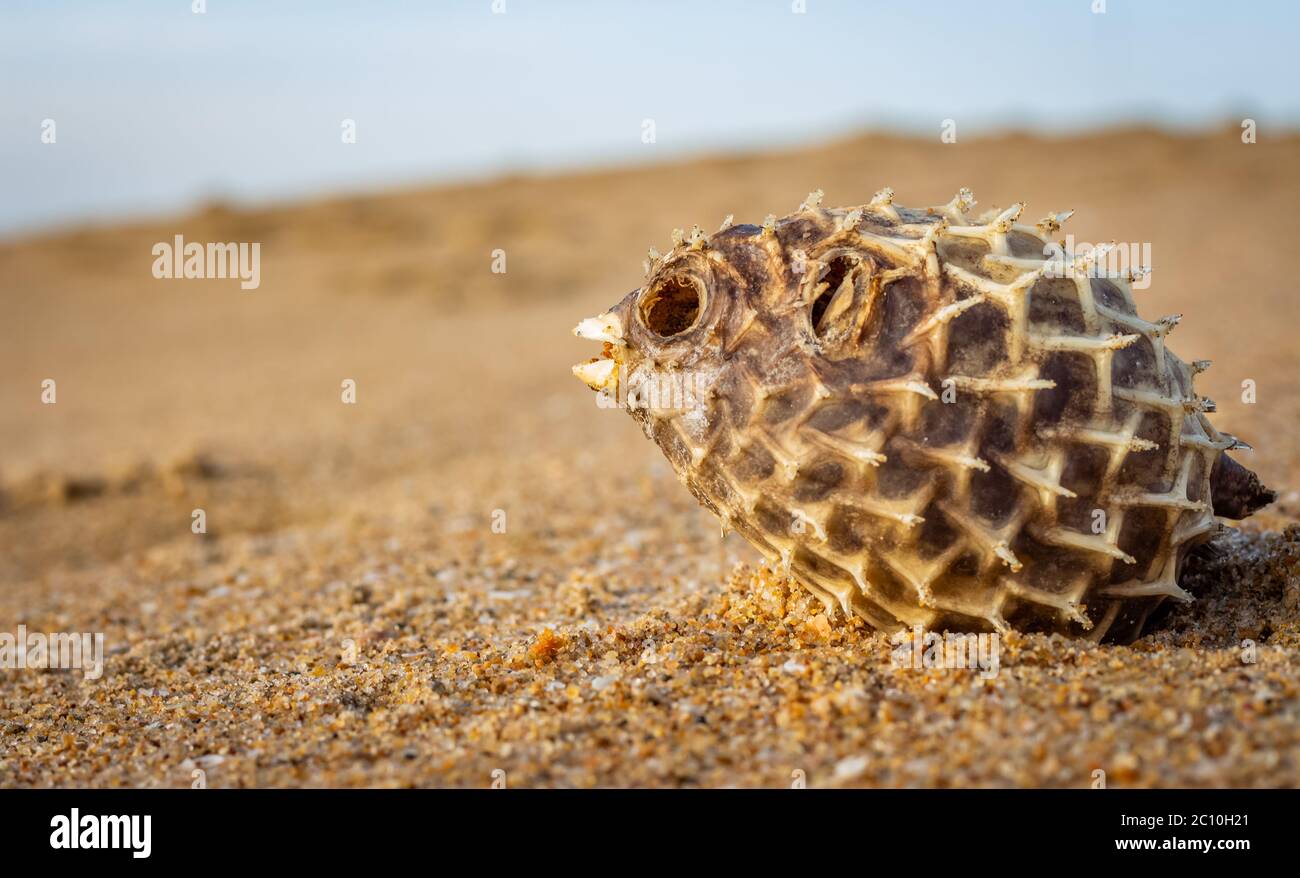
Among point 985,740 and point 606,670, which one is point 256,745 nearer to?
point 606,670

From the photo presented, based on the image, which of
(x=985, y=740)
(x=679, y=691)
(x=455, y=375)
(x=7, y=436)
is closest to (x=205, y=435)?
(x=455, y=375)

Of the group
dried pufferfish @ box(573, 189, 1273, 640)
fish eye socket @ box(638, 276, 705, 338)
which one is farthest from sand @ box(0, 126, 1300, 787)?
fish eye socket @ box(638, 276, 705, 338)

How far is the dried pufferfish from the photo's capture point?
271 cm

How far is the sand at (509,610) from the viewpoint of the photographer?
257 cm

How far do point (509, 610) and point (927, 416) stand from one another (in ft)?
6.65

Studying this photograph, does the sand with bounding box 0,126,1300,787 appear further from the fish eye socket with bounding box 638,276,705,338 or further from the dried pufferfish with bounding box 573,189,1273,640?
the fish eye socket with bounding box 638,276,705,338

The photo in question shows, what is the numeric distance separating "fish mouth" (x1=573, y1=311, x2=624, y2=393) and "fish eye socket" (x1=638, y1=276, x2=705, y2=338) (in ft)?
0.29

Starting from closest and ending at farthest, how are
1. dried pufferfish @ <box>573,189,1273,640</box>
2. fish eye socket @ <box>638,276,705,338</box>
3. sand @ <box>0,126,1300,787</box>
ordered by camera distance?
1. sand @ <box>0,126,1300,787</box>
2. dried pufferfish @ <box>573,189,1273,640</box>
3. fish eye socket @ <box>638,276,705,338</box>

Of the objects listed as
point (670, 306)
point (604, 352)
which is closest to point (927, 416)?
point (670, 306)

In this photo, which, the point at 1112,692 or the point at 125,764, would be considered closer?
the point at 1112,692

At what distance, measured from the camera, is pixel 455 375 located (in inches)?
466

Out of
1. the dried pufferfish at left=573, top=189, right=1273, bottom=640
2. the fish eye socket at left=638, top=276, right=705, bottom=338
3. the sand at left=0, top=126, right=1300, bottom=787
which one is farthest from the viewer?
the fish eye socket at left=638, top=276, right=705, bottom=338

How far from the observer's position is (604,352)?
10.5ft
